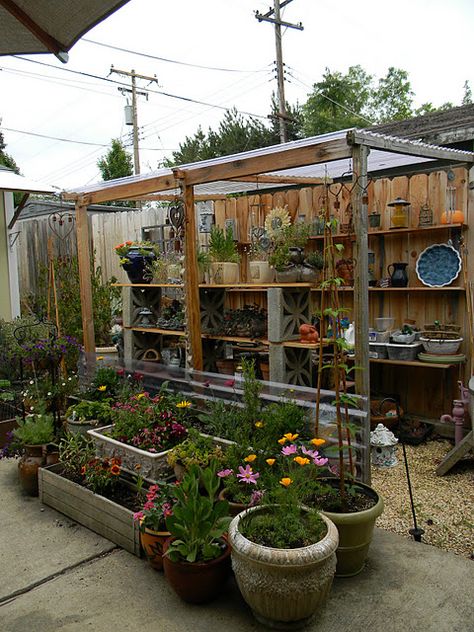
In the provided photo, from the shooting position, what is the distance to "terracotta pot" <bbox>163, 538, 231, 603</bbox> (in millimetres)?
2459

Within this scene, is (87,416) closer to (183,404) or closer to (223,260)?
(183,404)

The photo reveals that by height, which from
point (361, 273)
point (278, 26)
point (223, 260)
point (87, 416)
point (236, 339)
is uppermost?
point (278, 26)

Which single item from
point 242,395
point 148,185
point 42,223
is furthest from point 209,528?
point 42,223

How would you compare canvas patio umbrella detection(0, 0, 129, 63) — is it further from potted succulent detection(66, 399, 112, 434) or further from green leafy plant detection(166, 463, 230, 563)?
potted succulent detection(66, 399, 112, 434)

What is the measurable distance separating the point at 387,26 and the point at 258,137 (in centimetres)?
486

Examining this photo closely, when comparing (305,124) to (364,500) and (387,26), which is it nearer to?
(387,26)

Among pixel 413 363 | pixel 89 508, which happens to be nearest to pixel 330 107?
pixel 413 363

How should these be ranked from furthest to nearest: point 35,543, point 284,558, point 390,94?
point 390,94 < point 35,543 < point 284,558

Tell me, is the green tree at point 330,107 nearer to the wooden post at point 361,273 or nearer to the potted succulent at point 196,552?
the wooden post at point 361,273

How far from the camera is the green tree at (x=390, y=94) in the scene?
27625 millimetres

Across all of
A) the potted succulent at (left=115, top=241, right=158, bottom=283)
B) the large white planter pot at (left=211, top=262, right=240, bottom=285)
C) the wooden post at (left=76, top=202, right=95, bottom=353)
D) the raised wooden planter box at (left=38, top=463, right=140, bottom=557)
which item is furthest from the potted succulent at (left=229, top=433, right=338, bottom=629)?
the potted succulent at (left=115, top=241, right=158, bottom=283)

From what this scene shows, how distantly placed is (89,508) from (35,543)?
0.34 meters

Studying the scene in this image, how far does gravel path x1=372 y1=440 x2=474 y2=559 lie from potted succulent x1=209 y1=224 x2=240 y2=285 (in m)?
2.15

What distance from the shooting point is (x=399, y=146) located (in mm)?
3695
